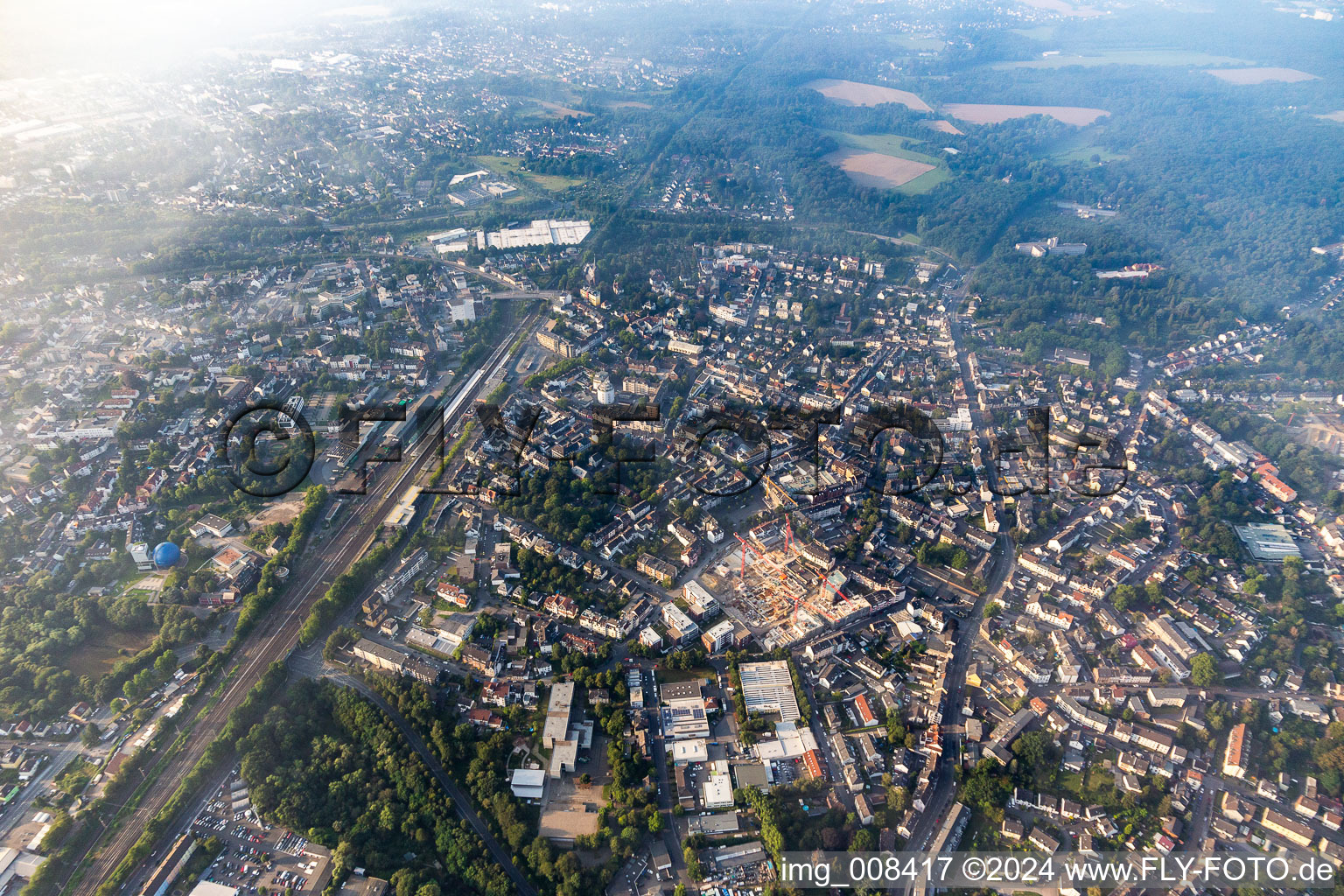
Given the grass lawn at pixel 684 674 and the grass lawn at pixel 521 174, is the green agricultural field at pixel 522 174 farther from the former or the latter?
the grass lawn at pixel 684 674

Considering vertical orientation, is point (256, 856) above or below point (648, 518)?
below

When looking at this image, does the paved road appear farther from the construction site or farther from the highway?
the construction site

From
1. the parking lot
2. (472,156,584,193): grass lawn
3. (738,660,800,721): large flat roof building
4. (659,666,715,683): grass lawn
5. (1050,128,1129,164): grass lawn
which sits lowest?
the parking lot

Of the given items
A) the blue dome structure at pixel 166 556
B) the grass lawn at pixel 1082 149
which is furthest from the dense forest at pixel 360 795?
the grass lawn at pixel 1082 149

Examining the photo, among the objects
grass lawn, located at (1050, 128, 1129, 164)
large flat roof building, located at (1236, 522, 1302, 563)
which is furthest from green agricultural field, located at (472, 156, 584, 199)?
large flat roof building, located at (1236, 522, 1302, 563)

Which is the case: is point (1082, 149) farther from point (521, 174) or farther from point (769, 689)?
point (769, 689)

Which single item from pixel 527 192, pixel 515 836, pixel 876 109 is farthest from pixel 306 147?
pixel 515 836

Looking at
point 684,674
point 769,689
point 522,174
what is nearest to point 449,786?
point 684,674
